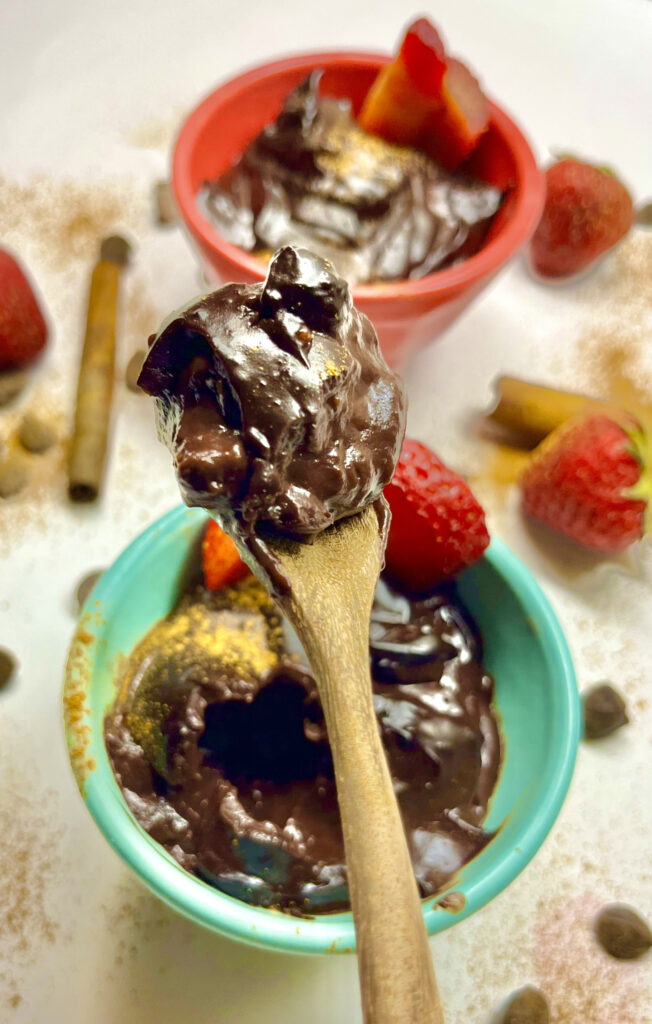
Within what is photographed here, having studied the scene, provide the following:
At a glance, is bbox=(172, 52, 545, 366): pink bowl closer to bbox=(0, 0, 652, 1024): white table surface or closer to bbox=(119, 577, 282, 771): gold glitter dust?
bbox=(0, 0, 652, 1024): white table surface

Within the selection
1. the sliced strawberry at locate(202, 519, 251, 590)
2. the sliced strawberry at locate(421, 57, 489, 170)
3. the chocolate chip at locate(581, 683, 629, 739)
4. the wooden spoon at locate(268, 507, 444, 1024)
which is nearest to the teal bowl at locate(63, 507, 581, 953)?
the sliced strawberry at locate(202, 519, 251, 590)

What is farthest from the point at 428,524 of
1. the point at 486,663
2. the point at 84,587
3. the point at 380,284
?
the point at 84,587

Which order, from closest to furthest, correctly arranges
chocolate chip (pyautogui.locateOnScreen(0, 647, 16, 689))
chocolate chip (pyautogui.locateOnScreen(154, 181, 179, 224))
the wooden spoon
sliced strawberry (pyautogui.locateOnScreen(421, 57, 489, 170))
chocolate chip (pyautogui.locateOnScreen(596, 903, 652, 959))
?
the wooden spoon, chocolate chip (pyautogui.locateOnScreen(596, 903, 652, 959)), chocolate chip (pyautogui.locateOnScreen(0, 647, 16, 689)), sliced strawberry (pyautogui.locateOnScreen(421, 57, 489, 170)), chocolate chip (pyautogui.locateOnScreen(154, 181, 179, 224))

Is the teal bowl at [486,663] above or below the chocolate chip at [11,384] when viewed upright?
above

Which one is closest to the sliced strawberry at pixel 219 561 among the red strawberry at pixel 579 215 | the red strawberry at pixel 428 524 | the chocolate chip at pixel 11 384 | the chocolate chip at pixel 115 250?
the red strawberry at pixel 428 524

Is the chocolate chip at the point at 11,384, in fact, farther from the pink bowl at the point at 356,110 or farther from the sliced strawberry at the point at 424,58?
the sliced strawberry at the point at 424,58

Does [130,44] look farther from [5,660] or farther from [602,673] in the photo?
[602,673]

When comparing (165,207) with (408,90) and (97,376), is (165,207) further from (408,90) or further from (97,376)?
(408,90)

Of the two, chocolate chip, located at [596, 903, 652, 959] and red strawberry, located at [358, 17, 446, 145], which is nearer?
chocolate chip, located at [596, 903, 652, 959]
